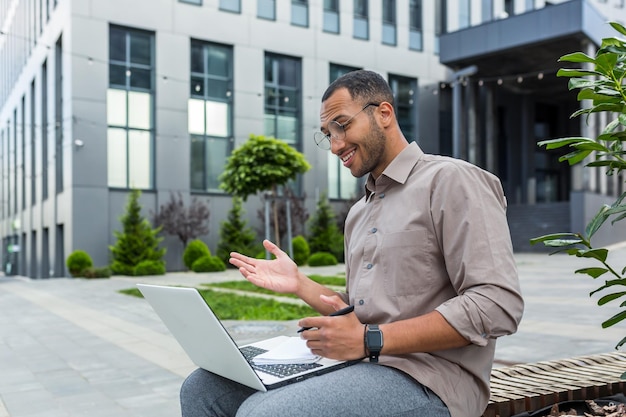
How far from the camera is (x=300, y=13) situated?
86.3 ft

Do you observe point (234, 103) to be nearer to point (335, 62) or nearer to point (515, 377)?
point (335, 62)

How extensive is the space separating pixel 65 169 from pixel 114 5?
19.7 feet

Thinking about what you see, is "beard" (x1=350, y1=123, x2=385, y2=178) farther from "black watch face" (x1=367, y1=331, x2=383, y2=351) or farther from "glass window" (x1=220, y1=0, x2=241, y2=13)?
"glass window" (x1=220, y1=0, x2=241, y2=13)

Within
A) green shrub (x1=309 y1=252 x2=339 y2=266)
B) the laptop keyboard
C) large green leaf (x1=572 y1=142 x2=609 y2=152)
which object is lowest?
green shrub (x1=309 y1=252 x2=339 y2=266)

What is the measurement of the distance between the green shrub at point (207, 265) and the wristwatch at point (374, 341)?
19.5 m

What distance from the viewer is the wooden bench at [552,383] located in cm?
195

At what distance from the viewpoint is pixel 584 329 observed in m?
6.71

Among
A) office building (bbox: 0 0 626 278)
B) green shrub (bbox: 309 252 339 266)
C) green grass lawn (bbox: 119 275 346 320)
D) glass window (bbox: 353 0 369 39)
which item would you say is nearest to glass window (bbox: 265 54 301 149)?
office building (bbox: 0 0 626 278)

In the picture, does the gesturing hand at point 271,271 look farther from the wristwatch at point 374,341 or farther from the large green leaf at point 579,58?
the large green leaf at point 579,58

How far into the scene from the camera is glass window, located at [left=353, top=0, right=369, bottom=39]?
27844mm

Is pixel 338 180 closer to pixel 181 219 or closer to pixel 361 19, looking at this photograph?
pixel 361 19

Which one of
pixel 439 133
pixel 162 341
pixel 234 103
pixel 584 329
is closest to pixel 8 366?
pixel 162 341

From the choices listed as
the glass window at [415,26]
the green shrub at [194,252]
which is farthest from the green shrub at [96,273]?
the glass window at [415,26]

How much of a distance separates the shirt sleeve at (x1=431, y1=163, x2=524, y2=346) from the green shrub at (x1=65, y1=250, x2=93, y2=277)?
19.3 metres
